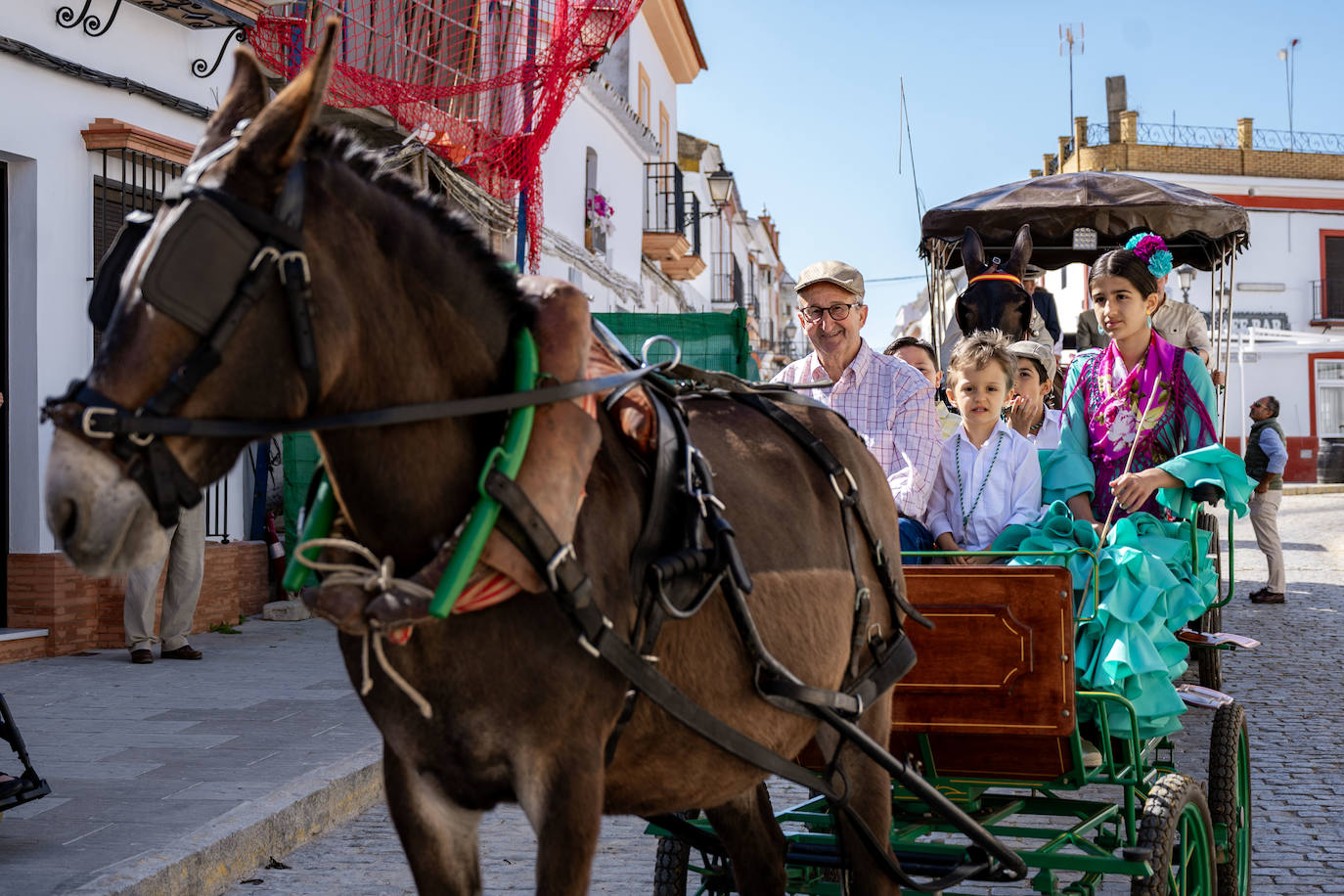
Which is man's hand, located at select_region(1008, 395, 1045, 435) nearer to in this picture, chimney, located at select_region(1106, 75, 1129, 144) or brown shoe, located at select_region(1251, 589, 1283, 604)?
brown shoe, located at select_region(1251, 589, 1283, 604)

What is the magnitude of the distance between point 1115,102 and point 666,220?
20207 millimetres

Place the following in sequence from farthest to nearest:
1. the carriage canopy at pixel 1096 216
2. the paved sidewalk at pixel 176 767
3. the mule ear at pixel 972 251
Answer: the mule ear at pixel 972 251, the carriage canopy at pixel 1096 216, the paved sidewalk at pixel 176 767

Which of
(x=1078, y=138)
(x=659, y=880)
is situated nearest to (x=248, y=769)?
(x=659, y=880)

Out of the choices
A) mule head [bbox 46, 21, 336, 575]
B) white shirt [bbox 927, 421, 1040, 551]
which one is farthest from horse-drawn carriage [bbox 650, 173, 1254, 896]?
mule head [bbox 46, 21, 336, 575]

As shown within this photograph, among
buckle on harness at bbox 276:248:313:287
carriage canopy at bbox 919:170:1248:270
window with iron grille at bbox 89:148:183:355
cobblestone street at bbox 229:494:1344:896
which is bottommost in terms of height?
cobblestone street at bbox 229:494:1344:896

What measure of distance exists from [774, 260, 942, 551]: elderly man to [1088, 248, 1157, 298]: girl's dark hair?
118 cm

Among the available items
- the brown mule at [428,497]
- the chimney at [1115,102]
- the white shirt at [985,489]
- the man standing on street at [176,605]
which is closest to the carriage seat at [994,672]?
the white shirt at [985,489]

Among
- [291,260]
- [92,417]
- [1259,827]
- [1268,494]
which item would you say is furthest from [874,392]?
[1268,494]

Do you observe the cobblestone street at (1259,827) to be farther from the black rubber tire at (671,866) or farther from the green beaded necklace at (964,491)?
the green beaded necklace at (964,491)

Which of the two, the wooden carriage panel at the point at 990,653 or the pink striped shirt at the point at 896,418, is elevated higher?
the pink striped shirt at the point at 896,418

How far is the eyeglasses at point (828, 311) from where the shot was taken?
15.6 ft

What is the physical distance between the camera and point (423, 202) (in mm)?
2406

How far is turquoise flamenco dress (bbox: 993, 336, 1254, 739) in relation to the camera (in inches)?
168

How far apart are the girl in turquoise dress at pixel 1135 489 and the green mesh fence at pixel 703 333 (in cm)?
780
